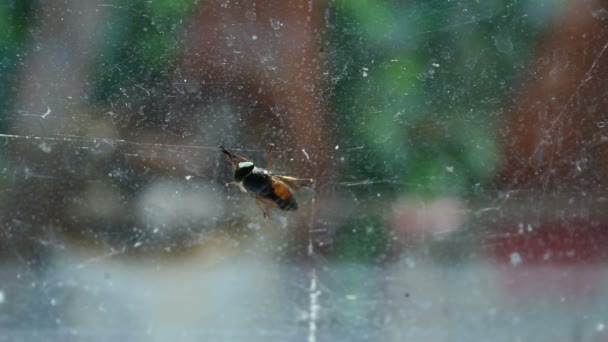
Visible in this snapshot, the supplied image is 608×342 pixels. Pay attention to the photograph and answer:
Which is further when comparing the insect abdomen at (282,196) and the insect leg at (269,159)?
the insect leg at (269,159)

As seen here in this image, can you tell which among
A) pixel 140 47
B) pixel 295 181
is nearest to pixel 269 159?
pixel 295 181

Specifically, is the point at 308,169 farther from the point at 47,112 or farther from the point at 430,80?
the point at 47,112

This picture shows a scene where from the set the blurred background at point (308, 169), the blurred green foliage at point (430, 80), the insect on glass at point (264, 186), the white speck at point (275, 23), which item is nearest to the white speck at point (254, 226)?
the blurred background at point (308, 169)

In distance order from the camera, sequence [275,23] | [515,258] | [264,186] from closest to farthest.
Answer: [264,186] < [275,23] < [515,258]

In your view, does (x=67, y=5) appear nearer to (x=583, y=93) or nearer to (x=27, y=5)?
(x=27, y=5)

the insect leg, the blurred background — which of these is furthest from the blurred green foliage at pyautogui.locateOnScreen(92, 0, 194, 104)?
the insect leg

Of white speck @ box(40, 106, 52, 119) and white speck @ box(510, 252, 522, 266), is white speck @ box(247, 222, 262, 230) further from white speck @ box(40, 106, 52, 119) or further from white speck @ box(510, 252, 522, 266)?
white speck @ box(510, 252, 522, 266)

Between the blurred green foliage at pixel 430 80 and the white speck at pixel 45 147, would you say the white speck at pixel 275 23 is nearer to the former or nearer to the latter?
the blurred green foliage at pixel 430 80

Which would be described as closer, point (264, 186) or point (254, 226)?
point (264, 186)

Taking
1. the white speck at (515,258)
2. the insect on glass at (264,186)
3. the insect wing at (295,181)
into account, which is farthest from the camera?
the white speck at (515,258)
